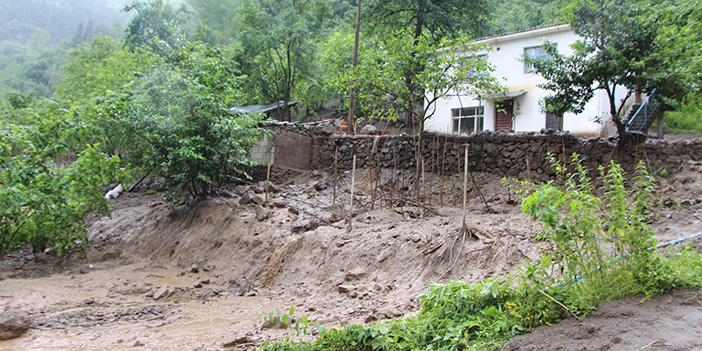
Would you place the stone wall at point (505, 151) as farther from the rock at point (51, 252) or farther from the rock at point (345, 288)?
the rock at point (51, 252)

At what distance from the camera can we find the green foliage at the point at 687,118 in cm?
1511

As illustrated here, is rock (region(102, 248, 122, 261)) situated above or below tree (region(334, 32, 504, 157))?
below

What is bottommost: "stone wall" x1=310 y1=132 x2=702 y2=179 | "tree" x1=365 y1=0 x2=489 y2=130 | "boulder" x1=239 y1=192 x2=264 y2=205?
"boulder" x1=239 y1=192 x2=264 y2=205

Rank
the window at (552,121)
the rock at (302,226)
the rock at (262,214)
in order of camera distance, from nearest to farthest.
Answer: the rock at (302,226)
the rock at (262,214)
the window at (552,121)

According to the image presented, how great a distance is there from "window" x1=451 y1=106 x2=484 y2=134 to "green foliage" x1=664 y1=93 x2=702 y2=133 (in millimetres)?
6699

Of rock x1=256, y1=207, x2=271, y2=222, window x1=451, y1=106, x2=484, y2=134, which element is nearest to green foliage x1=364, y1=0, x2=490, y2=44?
window x1=451, y1=106, x2=484, y2=134

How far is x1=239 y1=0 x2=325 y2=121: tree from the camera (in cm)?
2047

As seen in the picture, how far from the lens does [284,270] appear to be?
7.70m

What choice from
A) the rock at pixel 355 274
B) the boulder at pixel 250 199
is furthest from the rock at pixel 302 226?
the rock at pixel 355 274

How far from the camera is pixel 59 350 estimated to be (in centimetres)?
493

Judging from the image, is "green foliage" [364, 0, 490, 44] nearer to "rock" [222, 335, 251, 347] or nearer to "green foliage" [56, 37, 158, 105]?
"green foliage" [56, 37, 158, 105]

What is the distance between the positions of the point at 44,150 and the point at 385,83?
24.3ft

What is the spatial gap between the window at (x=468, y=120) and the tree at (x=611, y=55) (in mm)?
8017

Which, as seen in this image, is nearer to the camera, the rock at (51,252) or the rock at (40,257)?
the rock at (40,257)
